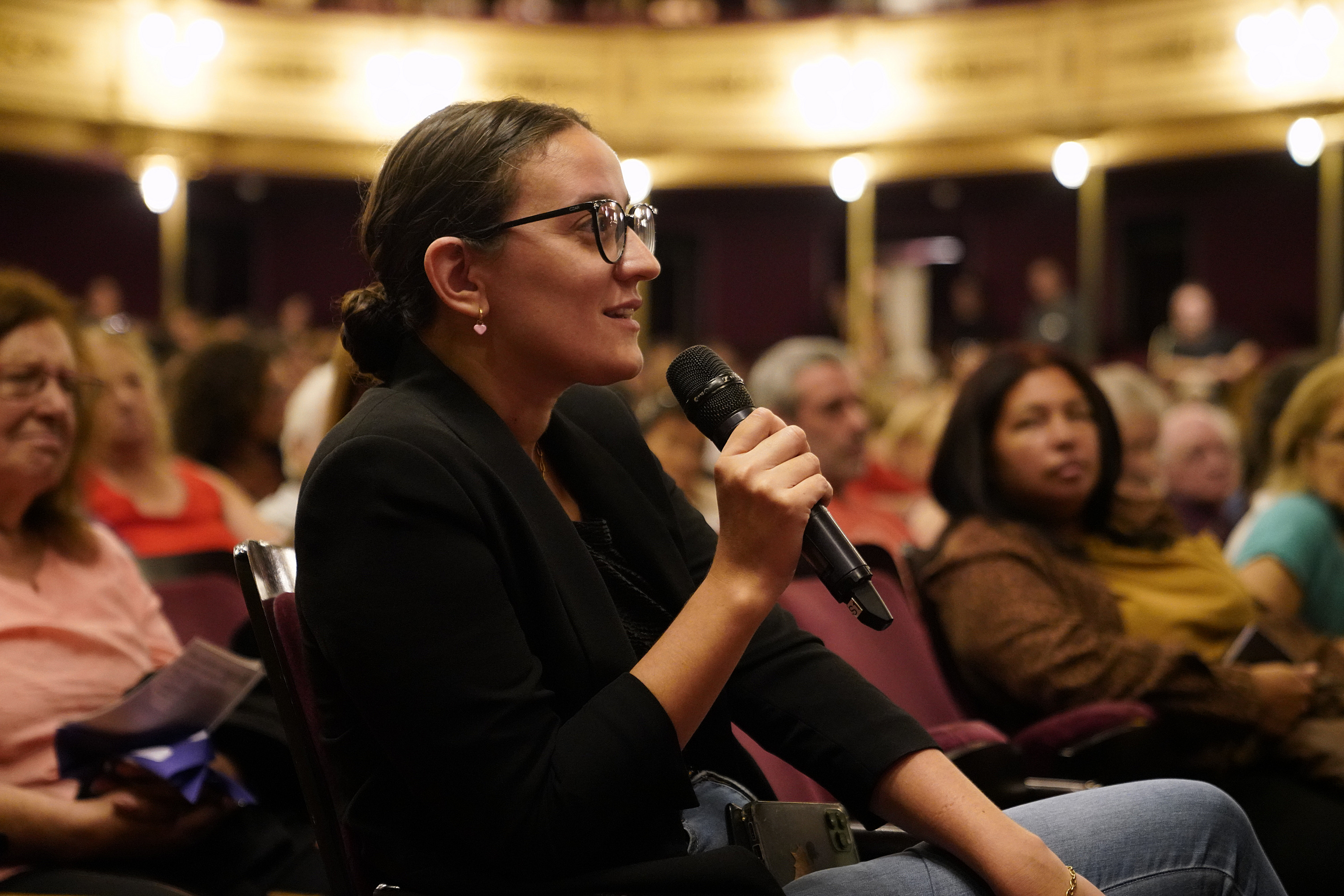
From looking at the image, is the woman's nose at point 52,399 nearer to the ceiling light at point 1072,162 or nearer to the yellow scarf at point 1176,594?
the yellow scarf at point 1176,594

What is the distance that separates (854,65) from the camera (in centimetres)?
976

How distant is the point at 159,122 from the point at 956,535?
8594 millimetres

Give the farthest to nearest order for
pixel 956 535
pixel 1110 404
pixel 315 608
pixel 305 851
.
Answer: pixel 1110 404 → pixel 956 535 → pixel 305 851 → pixel 315 608

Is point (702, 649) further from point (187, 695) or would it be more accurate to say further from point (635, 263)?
point (187, 695)

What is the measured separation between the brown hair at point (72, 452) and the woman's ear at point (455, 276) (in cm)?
89

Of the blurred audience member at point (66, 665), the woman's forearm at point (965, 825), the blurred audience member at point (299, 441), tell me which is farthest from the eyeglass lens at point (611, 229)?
the blurred audience member at point (299, 441)

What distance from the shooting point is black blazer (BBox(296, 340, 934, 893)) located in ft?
3.47

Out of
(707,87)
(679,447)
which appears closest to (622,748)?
(679,447)

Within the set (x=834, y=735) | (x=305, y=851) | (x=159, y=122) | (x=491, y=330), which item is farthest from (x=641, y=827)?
(x=159, y=122)

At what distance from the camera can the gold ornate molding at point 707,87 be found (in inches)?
348

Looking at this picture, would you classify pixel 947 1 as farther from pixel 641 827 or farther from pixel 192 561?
pixel 641 827

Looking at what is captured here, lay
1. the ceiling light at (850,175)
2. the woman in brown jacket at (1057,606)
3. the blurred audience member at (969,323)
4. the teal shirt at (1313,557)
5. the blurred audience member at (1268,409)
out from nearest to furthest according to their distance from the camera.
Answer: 1. the woman in brown jacket at (1057,606)
2. the teal shirt at (1313,557)
3. the blurred audience member at (1268,409)
4. the blurred audience member at (969,323)
5. the ceiling light at (850,175)

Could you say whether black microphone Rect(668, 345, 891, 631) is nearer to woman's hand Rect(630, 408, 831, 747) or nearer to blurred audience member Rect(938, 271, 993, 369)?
woman's hand Rect(630, 408, 831, 747)

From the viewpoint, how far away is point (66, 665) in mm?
1717
